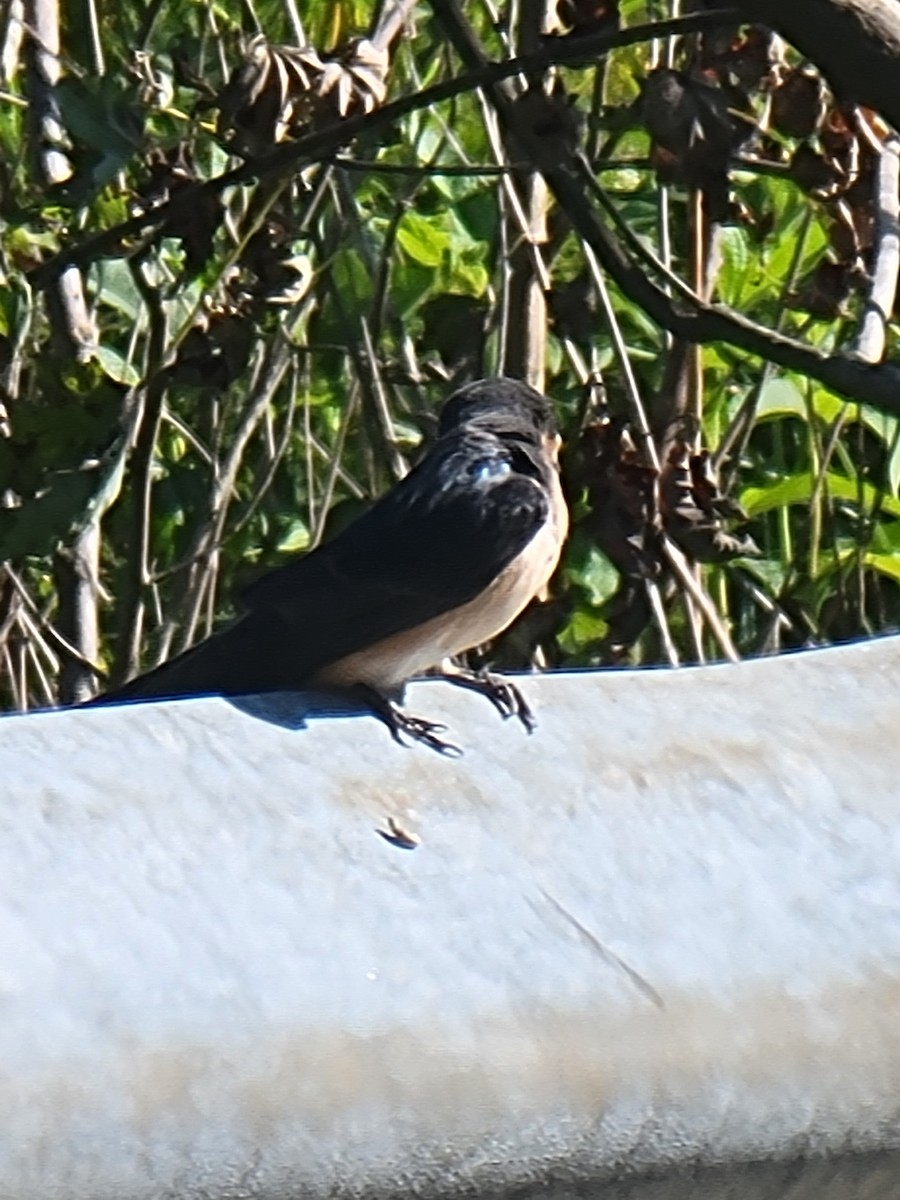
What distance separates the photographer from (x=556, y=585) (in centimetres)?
377

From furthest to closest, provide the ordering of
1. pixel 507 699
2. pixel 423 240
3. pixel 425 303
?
pixel 425 303
pixel 423 240
pixel 507 699

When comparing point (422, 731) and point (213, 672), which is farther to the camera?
point (213, 672)

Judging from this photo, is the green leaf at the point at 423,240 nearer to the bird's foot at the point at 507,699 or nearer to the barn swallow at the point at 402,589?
the barn swallow at the point at 402,589

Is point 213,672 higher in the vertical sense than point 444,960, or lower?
lower

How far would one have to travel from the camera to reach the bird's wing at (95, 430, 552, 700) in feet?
8.71

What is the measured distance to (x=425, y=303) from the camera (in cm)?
429

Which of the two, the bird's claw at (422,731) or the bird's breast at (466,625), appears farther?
the bird's breast at (466,625)

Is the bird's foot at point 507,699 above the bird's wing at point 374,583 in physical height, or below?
above

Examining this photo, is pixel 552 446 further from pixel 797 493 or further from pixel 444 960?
pixel 444 960

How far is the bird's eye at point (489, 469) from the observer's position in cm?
290

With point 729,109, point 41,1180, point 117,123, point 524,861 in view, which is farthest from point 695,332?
point 41,1180

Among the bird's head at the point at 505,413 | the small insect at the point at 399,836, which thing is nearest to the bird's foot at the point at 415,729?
the small insect at the point at 399,836

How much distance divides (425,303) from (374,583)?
164 centimetres

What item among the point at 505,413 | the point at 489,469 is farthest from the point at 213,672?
the point at 505,413
